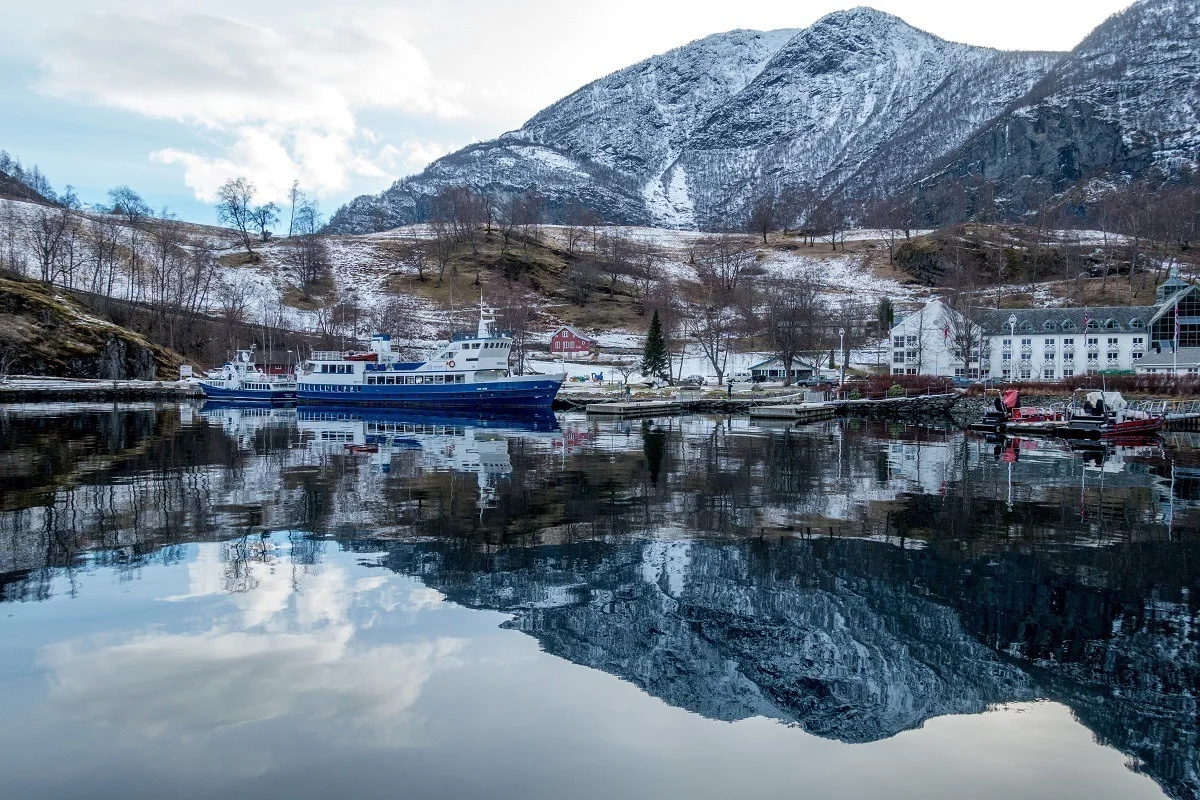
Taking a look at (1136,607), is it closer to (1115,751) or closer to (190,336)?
(1115,751)

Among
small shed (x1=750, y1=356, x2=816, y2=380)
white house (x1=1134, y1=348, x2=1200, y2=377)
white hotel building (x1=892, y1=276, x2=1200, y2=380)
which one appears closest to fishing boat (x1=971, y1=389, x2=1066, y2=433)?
white hotel building (x1=892, y1=276, x2=1200, y2=380)

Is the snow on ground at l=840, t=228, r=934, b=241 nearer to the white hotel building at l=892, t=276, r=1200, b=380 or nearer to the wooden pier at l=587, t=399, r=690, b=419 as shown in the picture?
the white hotel building at l=892, t=276, r=1200, b=380

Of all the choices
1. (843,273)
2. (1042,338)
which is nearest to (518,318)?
(1042,338)

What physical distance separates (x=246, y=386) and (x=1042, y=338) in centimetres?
7526

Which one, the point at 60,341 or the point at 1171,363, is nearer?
the point at 1171,363

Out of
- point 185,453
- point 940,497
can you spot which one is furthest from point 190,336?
point 940,497

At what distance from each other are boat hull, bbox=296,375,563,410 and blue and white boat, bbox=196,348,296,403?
2.25 meters

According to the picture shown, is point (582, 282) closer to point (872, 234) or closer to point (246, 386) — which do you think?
point (246, 386)

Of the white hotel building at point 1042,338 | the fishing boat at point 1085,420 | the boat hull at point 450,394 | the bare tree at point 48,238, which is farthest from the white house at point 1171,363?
the bare tree at point 48,238

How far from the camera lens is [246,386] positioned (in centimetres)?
7350

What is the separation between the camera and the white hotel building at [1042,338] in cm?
7019

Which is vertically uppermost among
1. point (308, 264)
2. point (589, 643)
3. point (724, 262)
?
point (724, 262)

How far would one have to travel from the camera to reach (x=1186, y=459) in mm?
33188

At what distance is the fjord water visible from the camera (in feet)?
23.8
